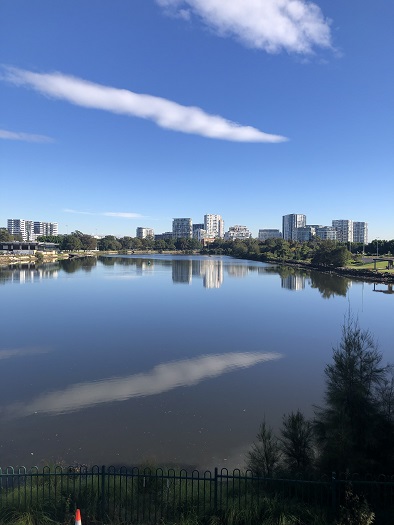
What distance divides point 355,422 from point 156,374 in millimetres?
8358

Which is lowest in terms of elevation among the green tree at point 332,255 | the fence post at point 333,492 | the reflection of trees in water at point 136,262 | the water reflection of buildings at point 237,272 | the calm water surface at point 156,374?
the calm water surface at point 156,374

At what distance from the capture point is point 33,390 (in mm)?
11172

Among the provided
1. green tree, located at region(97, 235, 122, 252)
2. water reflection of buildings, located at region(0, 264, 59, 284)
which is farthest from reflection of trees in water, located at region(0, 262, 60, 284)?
green tree, located at region(97, 235, 122, 252)

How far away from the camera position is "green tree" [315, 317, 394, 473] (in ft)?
17.2

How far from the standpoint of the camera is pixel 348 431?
5.23m

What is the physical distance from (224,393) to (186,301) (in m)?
18.2

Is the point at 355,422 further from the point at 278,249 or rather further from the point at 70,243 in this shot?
the point at 70,243

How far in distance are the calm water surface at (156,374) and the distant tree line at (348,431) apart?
183 cm

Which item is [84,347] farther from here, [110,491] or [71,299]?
[71,299]

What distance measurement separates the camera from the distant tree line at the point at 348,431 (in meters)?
5.26

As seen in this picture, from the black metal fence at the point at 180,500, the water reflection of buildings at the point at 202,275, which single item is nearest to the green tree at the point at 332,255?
the water reflection of buildings at the point at 202,275

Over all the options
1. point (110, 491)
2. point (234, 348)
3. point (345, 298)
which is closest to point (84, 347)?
point (234, 348)

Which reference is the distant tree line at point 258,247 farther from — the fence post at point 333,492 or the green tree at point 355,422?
the fence post at point 333,492

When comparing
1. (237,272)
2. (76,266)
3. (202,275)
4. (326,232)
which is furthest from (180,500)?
(326,232)
